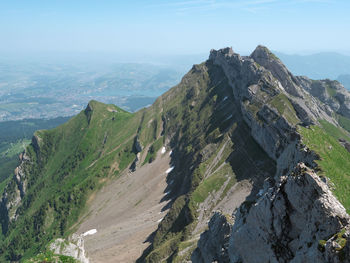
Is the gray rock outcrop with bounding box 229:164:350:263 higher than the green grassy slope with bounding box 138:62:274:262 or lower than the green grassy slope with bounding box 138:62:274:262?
higher

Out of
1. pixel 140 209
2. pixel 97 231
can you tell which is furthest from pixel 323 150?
pixel 97 231

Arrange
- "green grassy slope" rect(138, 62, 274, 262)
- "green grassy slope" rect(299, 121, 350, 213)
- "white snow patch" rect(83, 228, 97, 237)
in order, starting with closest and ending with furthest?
"green grassy slope" rect(299, 121, 350, 213)
"green grassy slope" rect(138, 62, 274, 262)
"white snow patch" rect(83, 228, 97, 237)

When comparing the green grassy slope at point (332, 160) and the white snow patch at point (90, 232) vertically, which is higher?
the green grassy slope at point (332, 160)

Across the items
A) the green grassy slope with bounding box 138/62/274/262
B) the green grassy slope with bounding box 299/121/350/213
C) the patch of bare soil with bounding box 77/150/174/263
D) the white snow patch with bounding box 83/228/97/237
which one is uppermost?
the green grassy slope with bounding box 299/121/350/213

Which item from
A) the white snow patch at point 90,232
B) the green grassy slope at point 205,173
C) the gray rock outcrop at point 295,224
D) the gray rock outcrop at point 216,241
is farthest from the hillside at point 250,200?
the white snow patch at point 90,232

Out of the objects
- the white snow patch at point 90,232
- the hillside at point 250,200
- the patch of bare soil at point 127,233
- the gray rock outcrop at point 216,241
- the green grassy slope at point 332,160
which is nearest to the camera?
the hillside at point 250,200

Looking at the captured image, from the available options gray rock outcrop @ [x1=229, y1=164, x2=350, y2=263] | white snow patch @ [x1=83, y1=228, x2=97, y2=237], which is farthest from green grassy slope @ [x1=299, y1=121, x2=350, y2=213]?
white snow patch @ [x1=83, y1=228, x2=97, y2=237]

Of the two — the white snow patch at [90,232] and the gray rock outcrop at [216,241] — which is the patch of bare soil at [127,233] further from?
the gray rock outcrop at [216,241]

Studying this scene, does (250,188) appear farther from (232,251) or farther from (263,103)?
(232,251)

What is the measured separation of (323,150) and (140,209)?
14009 cm

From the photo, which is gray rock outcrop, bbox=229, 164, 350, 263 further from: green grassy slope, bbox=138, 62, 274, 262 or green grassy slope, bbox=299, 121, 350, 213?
green grassy slope, bbox=138, 62, 274, 262

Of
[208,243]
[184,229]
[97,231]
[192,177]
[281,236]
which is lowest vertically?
[97,231]

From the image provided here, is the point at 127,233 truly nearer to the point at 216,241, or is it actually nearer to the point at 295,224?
the point at 216,241

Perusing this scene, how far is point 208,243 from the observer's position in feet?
239
